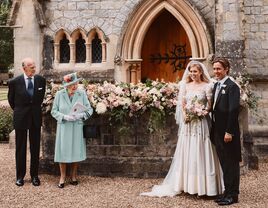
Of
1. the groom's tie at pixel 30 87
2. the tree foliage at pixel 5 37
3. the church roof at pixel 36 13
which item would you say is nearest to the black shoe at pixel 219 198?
the groom's tie at pixel 30 87

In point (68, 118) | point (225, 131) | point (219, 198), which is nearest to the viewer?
point (225, 131)

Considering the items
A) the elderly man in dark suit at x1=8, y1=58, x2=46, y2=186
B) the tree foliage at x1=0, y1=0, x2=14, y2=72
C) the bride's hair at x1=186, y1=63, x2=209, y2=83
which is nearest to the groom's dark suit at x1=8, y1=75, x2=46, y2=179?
the elderly man in dark suit at x1=8, y1=58, x2=46, y2=186

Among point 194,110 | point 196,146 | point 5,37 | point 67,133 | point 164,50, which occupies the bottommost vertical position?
point 196,146

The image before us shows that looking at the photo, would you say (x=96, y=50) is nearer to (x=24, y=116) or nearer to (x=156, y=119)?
(x=156, y=119)

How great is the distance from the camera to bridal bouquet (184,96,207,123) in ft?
19.6

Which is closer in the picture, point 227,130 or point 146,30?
point 227,130

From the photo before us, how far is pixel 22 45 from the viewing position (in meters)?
11.4

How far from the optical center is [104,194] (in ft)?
21.0

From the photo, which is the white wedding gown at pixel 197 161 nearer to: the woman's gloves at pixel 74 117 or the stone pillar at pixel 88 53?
the woman's gloves at pixel 74 117

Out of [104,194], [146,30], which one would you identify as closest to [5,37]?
[146,30]

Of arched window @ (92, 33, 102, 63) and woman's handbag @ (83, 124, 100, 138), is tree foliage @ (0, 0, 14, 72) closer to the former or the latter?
arched window @ (92, 33, 102, 63)

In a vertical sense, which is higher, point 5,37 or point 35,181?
point 5,37

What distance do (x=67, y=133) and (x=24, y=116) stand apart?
0.72 metres

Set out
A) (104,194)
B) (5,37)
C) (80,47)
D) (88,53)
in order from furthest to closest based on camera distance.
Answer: (5,37), (80,47), (88,53), (104,194)
